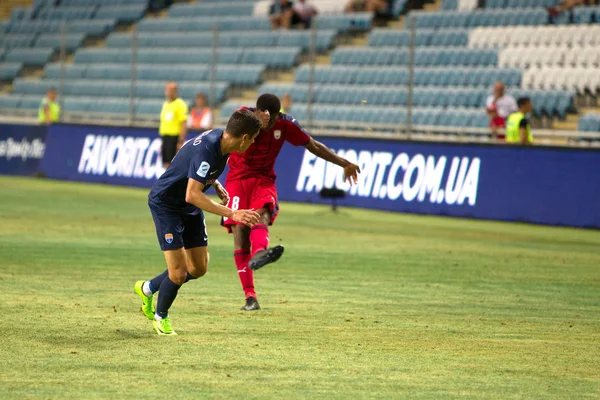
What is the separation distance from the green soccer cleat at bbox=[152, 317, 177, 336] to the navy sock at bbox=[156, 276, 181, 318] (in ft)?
0.15

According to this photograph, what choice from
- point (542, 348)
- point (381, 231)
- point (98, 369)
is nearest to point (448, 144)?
point (381, 231)

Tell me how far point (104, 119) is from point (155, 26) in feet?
17.3

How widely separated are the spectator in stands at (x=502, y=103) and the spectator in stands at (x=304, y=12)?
9.79 meters

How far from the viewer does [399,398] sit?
22.2 feet

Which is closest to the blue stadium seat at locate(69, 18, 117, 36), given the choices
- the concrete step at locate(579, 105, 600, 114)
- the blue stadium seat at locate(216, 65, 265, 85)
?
the blue stadium seat at locate(216, 65, 265, 85)

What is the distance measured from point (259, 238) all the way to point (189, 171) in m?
2.35

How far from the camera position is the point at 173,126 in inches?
891

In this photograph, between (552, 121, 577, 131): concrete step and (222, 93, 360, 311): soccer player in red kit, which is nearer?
(222, 93, 360, 311): soccer player in red kit

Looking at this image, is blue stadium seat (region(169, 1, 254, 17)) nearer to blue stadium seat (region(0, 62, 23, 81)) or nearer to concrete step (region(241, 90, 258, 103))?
concrete step (region(241, 90, 258, 103))

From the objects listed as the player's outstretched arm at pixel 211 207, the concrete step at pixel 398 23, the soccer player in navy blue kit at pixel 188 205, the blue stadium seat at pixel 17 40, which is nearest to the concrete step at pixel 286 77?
the concrete step at pixel 398 23

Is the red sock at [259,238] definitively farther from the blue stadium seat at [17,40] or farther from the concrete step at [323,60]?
the blue stadium seat at [17,40]

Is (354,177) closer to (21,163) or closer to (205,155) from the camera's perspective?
(205,155)

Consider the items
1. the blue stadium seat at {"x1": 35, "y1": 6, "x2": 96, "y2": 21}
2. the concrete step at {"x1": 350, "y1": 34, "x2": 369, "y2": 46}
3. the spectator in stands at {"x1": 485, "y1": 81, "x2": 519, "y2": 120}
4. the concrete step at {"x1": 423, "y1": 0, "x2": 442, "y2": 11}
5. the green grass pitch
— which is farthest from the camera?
the blue stadium seat at {"x1": 35, "y1": 6, "x2": 96, "y2": 21}

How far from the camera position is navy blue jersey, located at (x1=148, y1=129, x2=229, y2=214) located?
8453 mm
